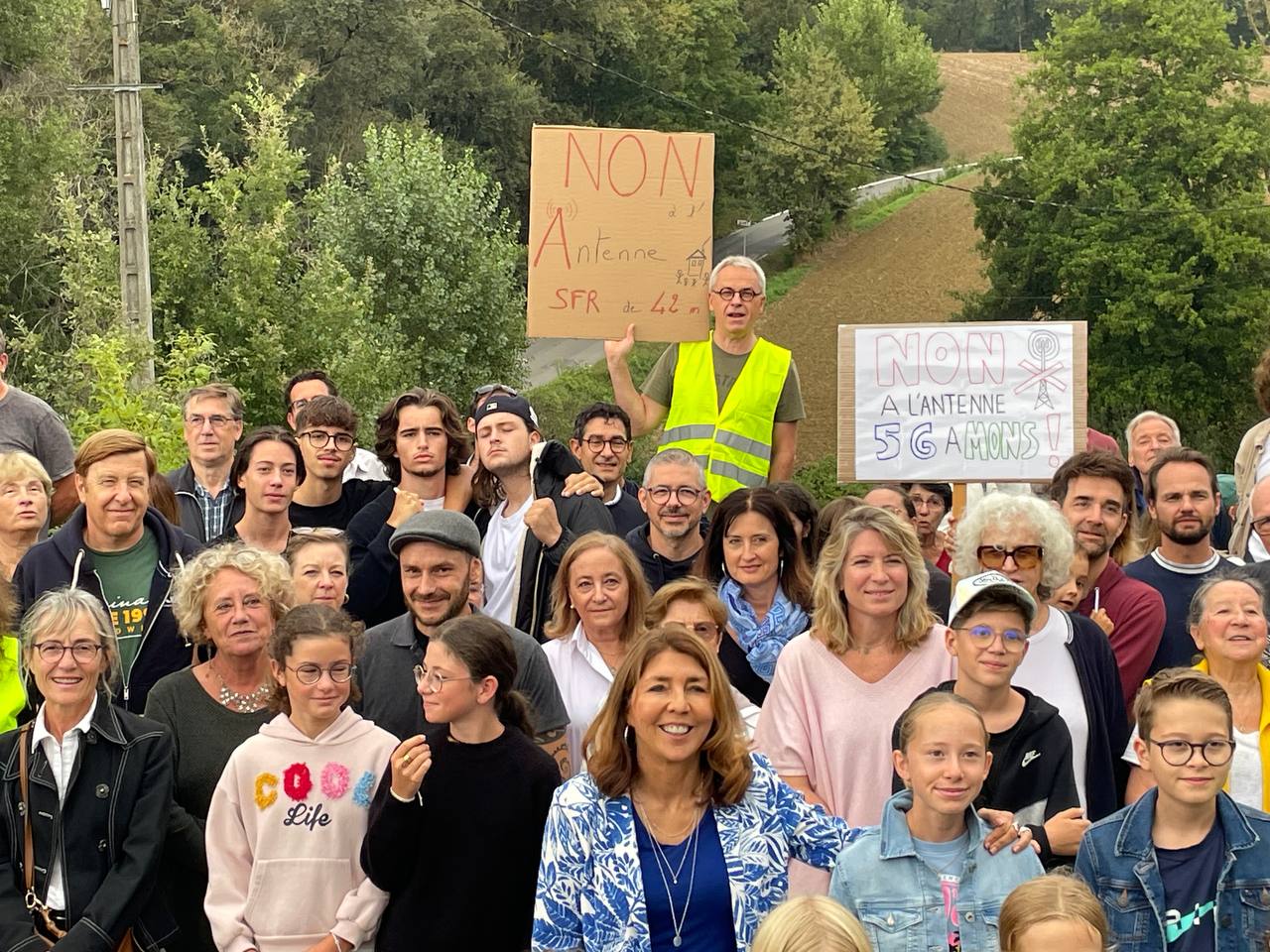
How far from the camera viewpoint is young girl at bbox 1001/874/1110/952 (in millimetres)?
4363

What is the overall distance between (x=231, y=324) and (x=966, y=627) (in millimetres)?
23051

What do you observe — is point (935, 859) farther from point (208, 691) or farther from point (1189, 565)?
point (1189, 565)

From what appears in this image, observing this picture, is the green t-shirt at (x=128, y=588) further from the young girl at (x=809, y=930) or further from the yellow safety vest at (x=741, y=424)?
the young girl at (x=809, y=930)

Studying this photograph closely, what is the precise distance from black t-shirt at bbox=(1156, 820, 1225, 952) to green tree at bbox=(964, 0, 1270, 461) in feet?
126

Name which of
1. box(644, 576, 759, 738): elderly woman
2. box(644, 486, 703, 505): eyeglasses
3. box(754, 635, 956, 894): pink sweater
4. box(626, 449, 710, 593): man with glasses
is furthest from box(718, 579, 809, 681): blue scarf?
box(754, 635, 956, 894): pink sweater

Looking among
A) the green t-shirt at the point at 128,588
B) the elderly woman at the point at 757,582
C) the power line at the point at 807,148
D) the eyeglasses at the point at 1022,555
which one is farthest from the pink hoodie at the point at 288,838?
the power line at the point at 807,148

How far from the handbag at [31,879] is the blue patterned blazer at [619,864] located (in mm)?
1537

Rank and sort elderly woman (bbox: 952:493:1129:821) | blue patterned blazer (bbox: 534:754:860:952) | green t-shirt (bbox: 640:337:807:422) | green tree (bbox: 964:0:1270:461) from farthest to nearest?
green tree (bbox: 964:0:1270:461) → green t-shirt (bbox: 640:337:807:422) → elderly woman (bbox: 952:493:1129:821) → blue patterned blazer (bbox: 534:754:860:952)

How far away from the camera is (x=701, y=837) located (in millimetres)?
4688

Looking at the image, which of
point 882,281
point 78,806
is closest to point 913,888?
point 78,806

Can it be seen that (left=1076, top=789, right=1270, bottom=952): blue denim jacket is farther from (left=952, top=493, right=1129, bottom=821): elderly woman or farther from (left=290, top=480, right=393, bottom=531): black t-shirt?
(left=290, top=480, right=393, bottom=531): black t-shirt

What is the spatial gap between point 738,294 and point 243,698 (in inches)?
122

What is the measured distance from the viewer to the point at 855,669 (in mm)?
5496

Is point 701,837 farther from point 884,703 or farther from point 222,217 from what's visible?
point 222,217
